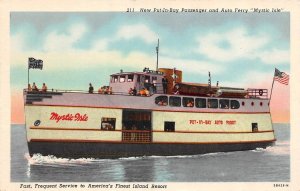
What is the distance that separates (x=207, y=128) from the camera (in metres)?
24.8

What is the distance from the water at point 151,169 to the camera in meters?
19.5

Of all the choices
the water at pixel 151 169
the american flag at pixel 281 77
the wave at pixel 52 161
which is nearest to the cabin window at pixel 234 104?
the water at pixel 151 169

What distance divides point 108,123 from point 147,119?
212 cm

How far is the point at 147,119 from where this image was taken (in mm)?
23500

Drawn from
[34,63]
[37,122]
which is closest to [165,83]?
[37,122]

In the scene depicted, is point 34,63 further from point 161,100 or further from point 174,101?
point 174,101

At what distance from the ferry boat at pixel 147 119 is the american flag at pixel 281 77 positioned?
334 centimetres

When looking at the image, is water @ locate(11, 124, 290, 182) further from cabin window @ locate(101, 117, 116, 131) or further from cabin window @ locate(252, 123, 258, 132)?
cabin window @ locate(252, 123, 258, 132)

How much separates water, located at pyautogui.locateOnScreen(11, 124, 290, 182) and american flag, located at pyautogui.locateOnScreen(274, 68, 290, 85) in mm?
2230

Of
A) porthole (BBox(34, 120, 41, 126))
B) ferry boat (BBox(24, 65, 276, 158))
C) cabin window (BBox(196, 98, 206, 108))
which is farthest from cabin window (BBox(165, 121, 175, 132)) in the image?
porthole (BBox(34, 120, 41, 126))

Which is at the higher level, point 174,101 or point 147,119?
point 174,101

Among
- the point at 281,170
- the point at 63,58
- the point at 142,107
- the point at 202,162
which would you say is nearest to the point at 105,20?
the point at 63,58

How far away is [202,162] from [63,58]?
872cm
